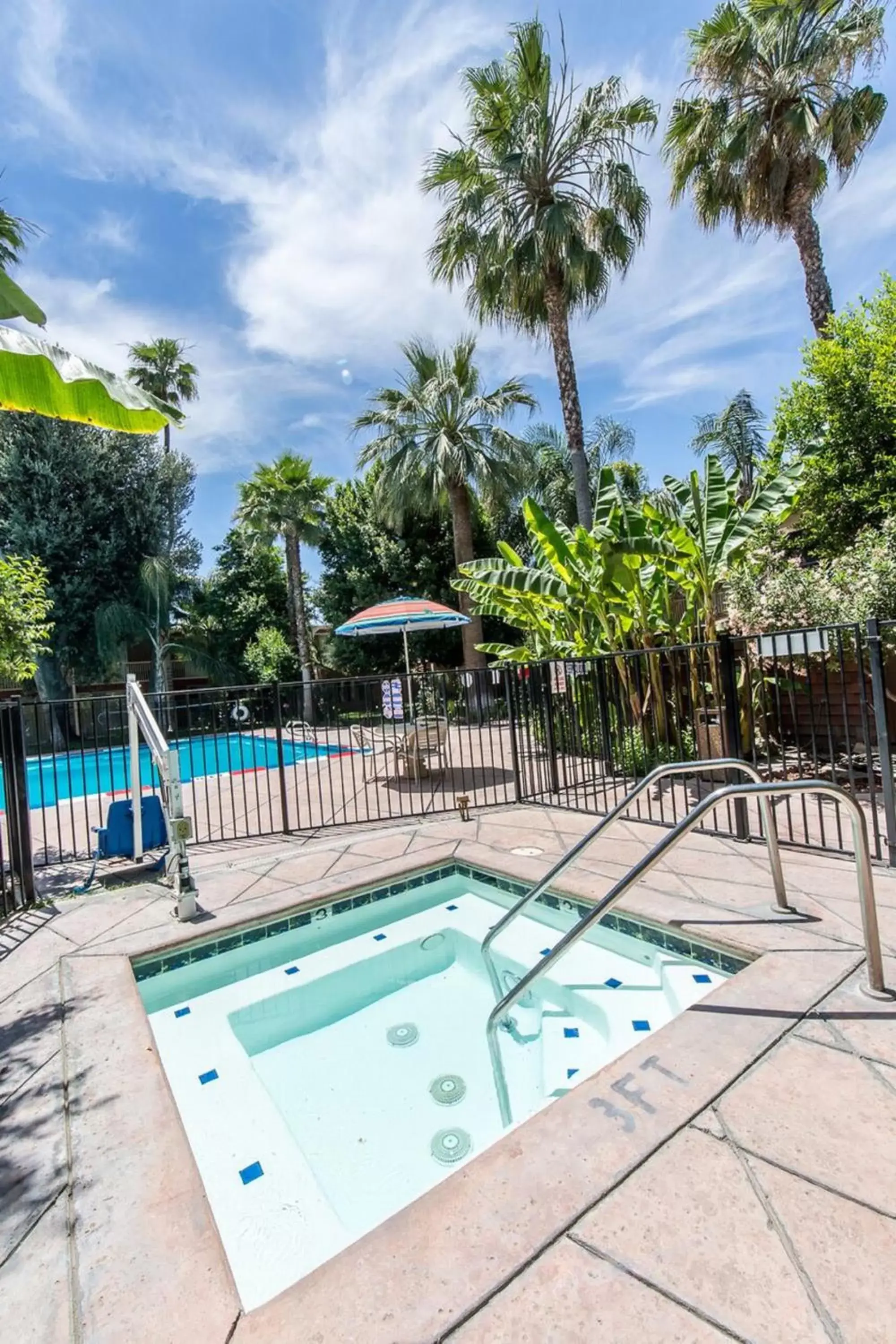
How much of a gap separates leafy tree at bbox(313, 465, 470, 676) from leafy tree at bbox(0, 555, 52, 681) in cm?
1357

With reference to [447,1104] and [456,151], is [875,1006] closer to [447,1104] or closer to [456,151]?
[447,1104]

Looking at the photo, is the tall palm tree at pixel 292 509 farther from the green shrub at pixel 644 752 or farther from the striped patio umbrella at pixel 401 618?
the green shrub at pixel 644 752

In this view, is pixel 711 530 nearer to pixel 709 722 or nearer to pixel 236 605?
pixel 709 722

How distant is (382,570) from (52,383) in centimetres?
1654

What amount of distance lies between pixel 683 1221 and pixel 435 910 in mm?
3241

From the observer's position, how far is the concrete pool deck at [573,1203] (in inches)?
59.1

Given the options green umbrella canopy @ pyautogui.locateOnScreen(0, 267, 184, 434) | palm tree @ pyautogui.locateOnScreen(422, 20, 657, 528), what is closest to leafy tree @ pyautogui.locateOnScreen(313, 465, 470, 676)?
palm tree @ pyautogui.locateOnScreen(422, 20, 657, 528)

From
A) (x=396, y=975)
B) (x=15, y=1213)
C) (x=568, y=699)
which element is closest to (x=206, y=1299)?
(x=15, y=1213)

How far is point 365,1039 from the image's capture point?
136 inches

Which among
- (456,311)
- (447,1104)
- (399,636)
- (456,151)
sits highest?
(456,151)

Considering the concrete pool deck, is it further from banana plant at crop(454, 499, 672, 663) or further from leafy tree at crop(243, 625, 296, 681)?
leafy tree at crop(243, 625, 296, 681)

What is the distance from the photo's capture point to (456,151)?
11734mm

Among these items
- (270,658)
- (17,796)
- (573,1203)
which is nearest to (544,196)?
(17,796)

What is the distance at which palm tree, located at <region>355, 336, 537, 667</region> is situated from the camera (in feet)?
52.4
